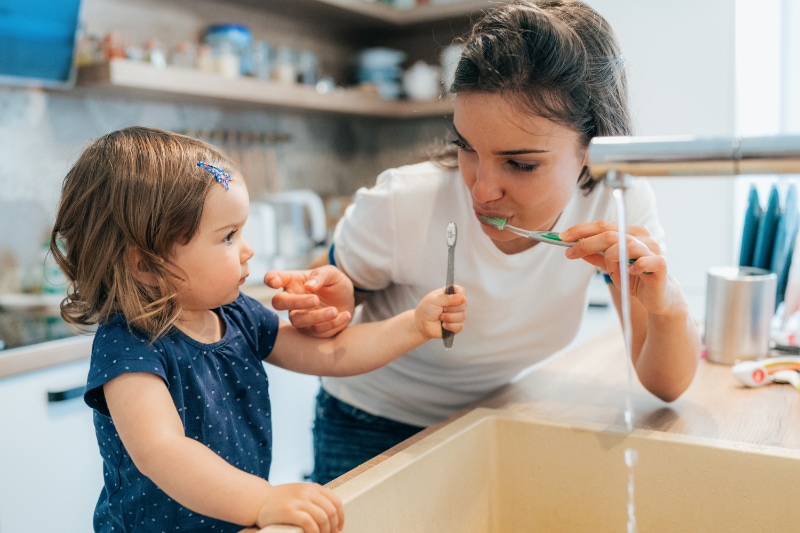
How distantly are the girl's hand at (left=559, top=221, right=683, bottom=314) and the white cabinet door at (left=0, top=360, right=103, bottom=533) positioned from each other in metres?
1.14

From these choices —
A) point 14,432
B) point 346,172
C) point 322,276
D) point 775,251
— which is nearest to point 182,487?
point 322,276

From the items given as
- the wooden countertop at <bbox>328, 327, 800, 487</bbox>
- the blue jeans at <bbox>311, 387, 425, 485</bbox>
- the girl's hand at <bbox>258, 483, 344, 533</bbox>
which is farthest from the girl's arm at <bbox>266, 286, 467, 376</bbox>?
the girl's hand at <bbox>258, 483, 344, 533</bbox>

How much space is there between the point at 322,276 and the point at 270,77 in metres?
1.73

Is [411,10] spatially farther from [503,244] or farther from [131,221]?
[131,221]

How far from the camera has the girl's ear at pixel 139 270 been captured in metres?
0.81

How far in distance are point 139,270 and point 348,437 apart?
0.52 metres

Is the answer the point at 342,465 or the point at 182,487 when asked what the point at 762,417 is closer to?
the point at 342,465

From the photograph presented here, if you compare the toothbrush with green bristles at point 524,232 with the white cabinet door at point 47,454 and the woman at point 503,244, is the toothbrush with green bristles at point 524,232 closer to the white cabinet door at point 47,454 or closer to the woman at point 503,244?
the woman at point 503,244

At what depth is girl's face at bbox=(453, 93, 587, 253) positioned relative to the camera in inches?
34.5

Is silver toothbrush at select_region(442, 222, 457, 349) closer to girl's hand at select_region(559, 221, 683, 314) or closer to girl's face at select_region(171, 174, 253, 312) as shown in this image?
girl's hand at select_region(559, 221, 683, 314)

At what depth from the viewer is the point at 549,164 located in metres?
0.90

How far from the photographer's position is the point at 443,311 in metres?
0.92

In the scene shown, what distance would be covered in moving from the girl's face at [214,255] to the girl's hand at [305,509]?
26 centimetres

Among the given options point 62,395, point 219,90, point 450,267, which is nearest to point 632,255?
point 450,267
